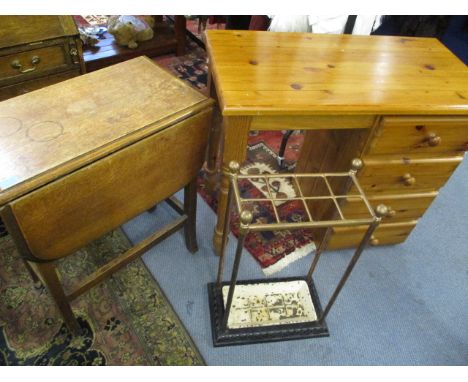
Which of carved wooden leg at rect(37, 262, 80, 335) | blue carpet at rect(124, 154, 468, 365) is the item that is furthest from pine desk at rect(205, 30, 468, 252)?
carved wooden leg at rect(37, 262, 80, 335)

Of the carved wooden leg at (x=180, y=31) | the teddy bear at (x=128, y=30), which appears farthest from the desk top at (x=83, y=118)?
the carved wooden leg at (x=180, y=31)

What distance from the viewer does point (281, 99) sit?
3.35 feet

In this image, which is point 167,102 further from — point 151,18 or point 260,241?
point 151,18

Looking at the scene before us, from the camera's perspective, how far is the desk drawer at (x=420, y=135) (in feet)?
3.67

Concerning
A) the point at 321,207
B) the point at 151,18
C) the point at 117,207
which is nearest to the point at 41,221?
the point at 117,207

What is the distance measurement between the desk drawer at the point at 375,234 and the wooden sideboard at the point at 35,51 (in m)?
1.41

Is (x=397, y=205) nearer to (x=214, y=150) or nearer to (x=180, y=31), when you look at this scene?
→ (x=214, y=150)

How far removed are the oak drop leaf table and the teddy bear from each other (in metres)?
1.37

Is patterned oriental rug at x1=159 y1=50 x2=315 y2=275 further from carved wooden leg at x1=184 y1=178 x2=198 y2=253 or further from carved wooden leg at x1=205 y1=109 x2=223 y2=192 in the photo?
carved wooden leg at x1=184 y1=178 x2=198 y2=253

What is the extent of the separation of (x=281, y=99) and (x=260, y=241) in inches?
30.3

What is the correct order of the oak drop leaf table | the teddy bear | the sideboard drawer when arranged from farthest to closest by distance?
the teddy bear → the sideboard drawer → the oak drop leaf table

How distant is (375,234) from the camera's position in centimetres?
158

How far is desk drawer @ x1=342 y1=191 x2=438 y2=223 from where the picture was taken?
1.38 meters

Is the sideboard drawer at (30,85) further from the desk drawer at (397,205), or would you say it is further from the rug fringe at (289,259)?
the desk drawer at (397,205)
